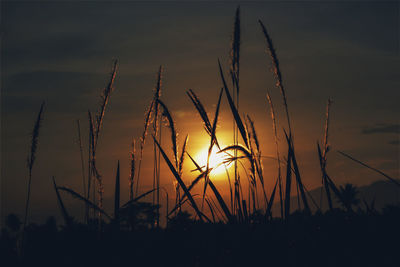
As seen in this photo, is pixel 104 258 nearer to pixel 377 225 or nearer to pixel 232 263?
pixel 232 263

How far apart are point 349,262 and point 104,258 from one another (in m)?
1.22

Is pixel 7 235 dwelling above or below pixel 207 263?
above

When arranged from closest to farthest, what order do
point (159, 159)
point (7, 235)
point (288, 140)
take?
point (288, 140) < point (7, 235) < point (159, 159)

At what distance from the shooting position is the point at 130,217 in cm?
271

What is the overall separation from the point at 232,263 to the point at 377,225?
1.06 metres

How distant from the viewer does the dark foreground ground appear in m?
1.90

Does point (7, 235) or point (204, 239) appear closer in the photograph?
point (204, 239)

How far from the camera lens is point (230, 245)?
2.04 metres

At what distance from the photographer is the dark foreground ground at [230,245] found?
6.23 ft

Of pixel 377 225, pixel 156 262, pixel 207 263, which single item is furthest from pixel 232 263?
pixel 377 225

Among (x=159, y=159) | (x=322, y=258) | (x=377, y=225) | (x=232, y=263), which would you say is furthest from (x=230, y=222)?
(x=159, y=159)

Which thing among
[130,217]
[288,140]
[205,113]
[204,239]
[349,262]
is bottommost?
[349,262]

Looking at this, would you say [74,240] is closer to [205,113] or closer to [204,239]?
[204,239]

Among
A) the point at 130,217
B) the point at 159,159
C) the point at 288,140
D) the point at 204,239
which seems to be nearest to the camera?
the point at 204,239
